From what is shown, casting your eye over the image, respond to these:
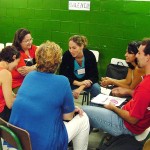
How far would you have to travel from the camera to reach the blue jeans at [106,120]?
7.43ft

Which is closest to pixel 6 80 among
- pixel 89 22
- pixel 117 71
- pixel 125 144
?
pixel 125 144

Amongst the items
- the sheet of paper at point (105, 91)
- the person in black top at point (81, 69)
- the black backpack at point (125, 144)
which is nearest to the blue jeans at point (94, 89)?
the person in black top at point (81, 69)

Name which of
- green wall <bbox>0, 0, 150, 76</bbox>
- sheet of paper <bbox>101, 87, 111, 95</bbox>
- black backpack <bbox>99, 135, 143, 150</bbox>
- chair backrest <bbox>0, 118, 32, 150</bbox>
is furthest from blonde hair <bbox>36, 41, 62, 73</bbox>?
green wall <bbox>0, 0, 150, 76</bbox>

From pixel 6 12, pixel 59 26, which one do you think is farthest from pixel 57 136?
pixel 6 12

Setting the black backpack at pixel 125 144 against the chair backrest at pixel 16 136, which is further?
the black backpack at pixel 125 144

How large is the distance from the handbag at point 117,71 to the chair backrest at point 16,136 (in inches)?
76.4

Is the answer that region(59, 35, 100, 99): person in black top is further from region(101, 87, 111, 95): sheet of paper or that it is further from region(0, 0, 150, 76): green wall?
region(0, 0, 150, 76): green wall

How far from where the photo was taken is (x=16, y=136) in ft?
5.89

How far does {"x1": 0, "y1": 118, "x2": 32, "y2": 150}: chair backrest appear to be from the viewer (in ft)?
5.77

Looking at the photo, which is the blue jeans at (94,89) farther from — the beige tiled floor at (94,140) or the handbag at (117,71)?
the beige tiled floor at (94,140)

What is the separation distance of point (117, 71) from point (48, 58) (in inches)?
66.4

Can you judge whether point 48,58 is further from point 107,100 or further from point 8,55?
point 107,100

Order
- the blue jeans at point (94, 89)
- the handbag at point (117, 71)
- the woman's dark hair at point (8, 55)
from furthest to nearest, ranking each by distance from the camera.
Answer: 1. the handbag at point (117, 71)
2. the blue jeans at point (94, 89)
3. the woman's dark hair at point (8, 55)

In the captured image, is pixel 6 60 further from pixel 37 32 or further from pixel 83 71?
pixel 37 32
